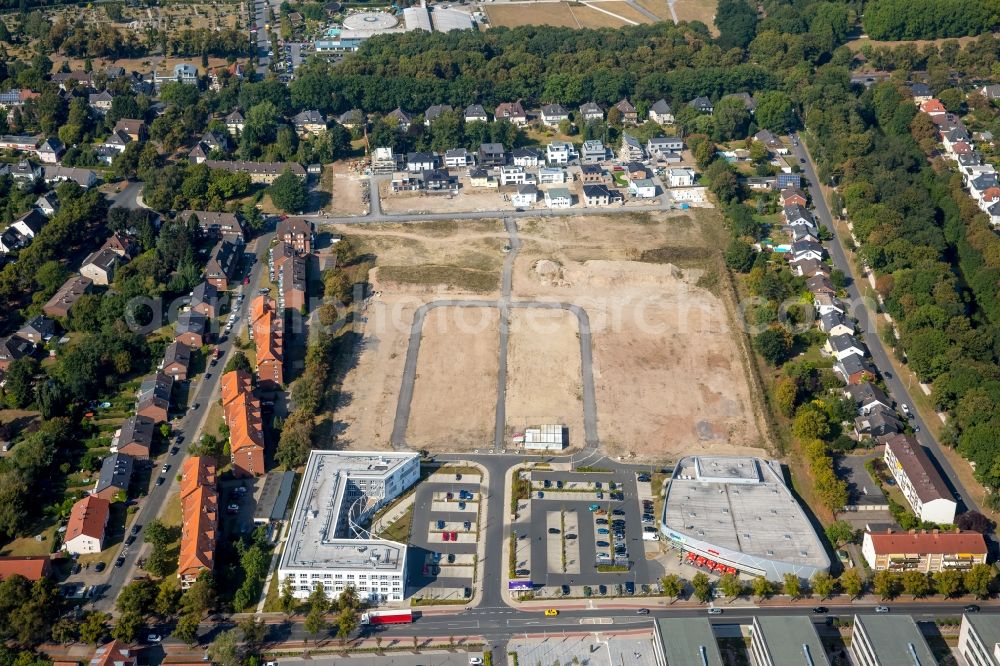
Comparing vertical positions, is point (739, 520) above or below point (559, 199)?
below

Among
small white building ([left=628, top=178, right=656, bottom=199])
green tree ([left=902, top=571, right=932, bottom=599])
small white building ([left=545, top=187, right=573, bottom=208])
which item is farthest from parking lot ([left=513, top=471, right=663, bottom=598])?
small white building ([left=628, top=178, right=656, bottom=199])

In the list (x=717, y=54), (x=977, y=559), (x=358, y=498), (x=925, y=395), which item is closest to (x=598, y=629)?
(x=358, y=498)

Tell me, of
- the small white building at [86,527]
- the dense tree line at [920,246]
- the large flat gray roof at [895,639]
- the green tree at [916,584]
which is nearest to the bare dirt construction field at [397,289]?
the small white building at [86,527]

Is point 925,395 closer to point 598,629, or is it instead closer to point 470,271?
point 598,629

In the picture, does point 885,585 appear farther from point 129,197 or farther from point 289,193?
point 129,197

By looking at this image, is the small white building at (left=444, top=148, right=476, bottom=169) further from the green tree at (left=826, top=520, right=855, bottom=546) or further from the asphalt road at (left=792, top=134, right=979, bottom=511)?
the green tree at (left=826, top=520, right=855, bottom=546)

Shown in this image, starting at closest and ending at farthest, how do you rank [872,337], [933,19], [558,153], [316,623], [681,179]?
[316,623], [872,337], [681,179], [558,153], [933,19]

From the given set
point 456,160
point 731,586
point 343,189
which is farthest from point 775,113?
point 731,586

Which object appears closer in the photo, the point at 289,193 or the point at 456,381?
the point at 456,381
